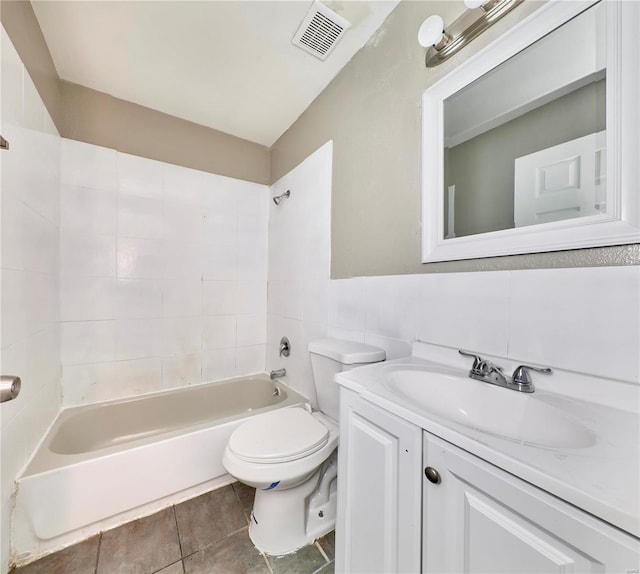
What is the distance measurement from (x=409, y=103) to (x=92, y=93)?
1992 mm

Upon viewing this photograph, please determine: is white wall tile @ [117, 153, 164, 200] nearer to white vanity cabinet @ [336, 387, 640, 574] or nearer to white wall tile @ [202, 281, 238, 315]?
white wall tile @ [202, 281, 238, 315]

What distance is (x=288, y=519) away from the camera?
1177 mm

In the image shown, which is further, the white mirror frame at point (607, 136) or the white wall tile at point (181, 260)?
the white wall tile at point (181, 260)

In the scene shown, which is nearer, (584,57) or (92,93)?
(584,57)

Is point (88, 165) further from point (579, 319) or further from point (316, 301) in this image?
point (579, 319)

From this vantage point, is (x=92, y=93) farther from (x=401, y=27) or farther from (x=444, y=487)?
(x=444, y=487)

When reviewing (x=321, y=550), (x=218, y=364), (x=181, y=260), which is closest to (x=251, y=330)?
(x=218, y=364)

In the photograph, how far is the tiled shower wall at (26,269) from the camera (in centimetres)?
101

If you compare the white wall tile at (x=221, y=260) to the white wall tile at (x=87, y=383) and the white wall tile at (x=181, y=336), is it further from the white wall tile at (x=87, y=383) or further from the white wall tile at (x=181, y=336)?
the white wall tile at (x=87, y=383)

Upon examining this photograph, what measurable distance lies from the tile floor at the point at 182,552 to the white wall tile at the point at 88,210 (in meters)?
1.64

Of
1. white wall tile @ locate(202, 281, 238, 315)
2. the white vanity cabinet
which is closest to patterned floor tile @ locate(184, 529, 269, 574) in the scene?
the white vanity cabinet

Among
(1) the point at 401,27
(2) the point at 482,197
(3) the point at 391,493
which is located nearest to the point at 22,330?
(3) the point at 391,493

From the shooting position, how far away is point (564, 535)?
39 centimetres

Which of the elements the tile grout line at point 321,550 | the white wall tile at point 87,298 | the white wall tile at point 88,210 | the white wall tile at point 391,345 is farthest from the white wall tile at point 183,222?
the tile grout line at point 321,550
